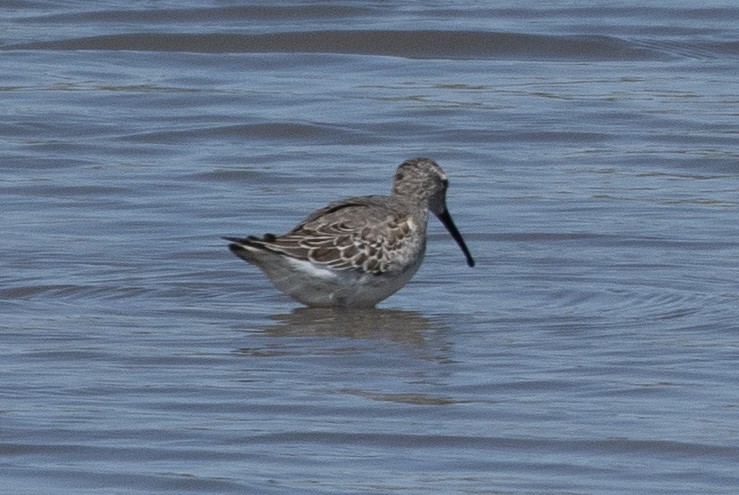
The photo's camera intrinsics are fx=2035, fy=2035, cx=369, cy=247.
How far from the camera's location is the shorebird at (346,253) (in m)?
10.5

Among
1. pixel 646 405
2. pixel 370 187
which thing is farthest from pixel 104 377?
pixel 370 187

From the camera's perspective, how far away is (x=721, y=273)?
36.9 ft

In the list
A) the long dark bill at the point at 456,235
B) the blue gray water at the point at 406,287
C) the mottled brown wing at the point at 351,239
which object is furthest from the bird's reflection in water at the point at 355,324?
the long dark bill at the point at 456,235

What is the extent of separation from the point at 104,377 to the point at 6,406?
661 mm

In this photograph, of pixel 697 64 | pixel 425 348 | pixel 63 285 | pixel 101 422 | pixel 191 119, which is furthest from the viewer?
pixel 697 64

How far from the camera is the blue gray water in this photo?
7.75 meters

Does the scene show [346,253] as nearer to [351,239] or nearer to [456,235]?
[351,239]

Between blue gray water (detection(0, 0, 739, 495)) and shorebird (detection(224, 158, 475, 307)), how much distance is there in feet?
0.49

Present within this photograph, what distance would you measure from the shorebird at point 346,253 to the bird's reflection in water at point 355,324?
0.08m

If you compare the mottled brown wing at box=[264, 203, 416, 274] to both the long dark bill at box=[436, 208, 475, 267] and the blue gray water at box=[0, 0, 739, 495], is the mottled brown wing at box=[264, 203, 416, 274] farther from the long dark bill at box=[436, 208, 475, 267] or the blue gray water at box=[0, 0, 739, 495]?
the long dark bill at box=[436, 208, 475, 267]

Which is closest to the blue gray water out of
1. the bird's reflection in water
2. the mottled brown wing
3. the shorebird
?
the bird's reflection in water

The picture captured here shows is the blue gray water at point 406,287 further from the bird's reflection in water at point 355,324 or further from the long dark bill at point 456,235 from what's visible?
the long dark bill at point 456,235

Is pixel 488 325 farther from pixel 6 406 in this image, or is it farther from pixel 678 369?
pixel 6 406

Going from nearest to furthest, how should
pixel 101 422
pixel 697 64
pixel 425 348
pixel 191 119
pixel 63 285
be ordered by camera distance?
pixel 101 422 → pixel 425 348 → pixel 63 285 → pixel 191 119 → pixel 697 64
